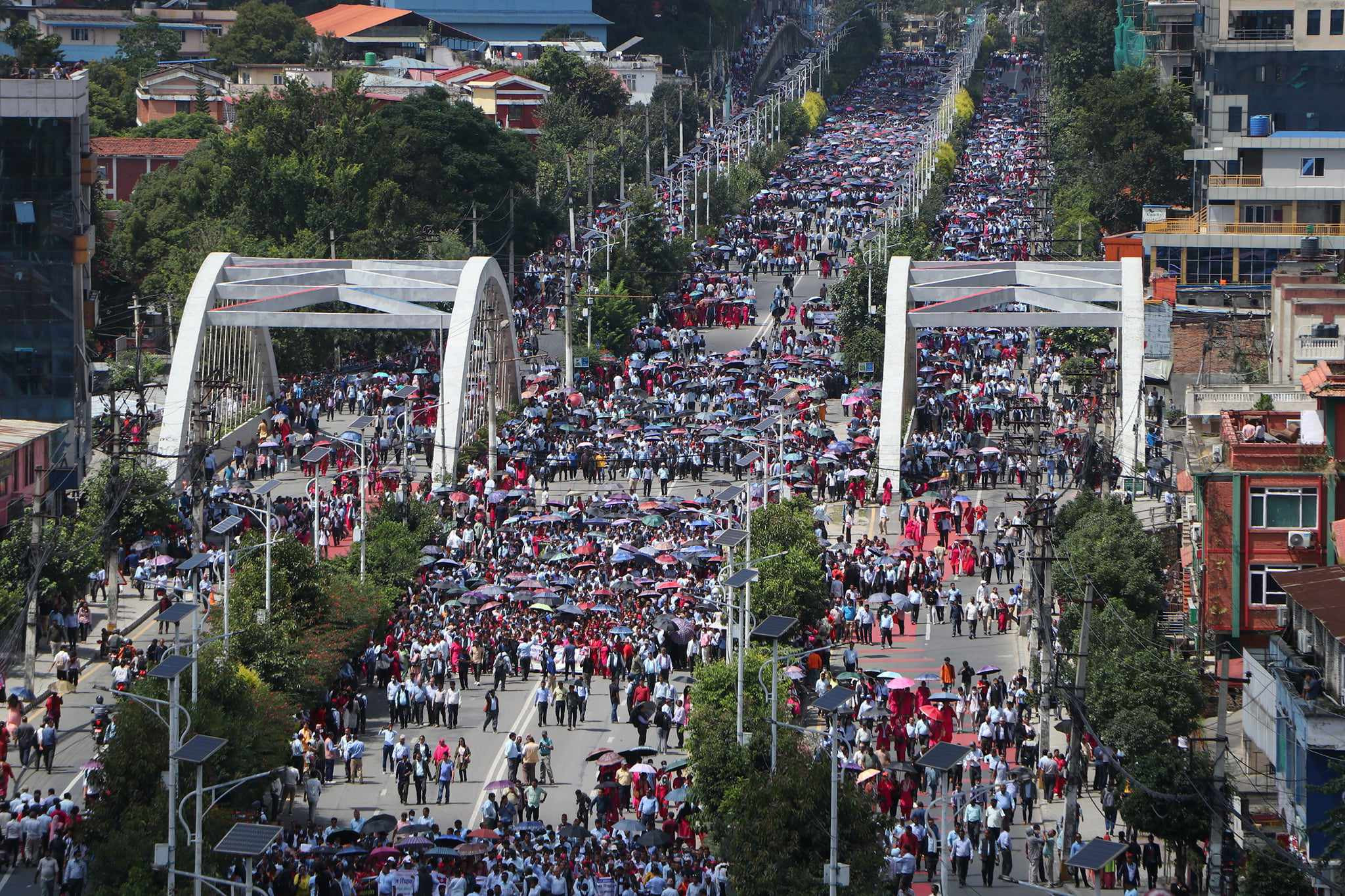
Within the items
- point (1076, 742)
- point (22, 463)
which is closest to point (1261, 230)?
point (22, 463)

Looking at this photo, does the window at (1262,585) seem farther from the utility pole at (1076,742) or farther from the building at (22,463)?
the building at (22,463)

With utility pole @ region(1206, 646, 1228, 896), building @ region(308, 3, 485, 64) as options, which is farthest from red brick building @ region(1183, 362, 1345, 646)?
building @ region(308, 3, 485, 64)

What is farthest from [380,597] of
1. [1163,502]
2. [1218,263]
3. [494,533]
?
[1218,263]

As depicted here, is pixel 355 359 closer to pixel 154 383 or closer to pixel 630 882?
pixel 154 383

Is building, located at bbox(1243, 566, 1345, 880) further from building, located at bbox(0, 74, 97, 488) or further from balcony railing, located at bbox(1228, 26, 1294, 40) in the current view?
balcony railing, located at bbox(1228, 26, 1294, 40)

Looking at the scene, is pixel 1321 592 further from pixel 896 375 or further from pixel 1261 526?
pixel 896 375

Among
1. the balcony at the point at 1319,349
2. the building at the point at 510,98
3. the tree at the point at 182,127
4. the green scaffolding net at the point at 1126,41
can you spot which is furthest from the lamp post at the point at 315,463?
the building at the point at 510,98
